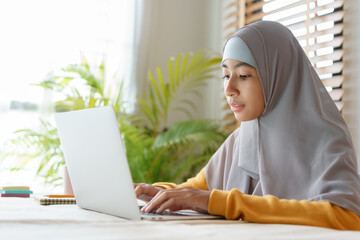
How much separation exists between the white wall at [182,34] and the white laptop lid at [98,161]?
8.73 feet

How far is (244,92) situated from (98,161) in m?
0.60

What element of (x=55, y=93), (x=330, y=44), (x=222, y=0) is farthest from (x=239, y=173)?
(x=222, y=0)

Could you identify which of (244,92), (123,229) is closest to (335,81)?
(244,92)

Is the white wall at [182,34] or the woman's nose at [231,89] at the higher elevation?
the white wall at [182,34]

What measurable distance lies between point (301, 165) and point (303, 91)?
9.9 inches

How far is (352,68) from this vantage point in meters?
2.59

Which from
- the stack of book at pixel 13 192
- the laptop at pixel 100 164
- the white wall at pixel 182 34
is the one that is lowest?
the stack of book at pixel 13 192

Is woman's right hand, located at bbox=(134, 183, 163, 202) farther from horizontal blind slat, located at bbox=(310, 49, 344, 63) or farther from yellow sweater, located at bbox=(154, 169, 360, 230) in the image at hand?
horizontal blind slat, located at bbox=(310, 49, 344, 63)

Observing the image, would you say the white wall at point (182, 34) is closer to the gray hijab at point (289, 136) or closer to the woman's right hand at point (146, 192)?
the gray hijab at point (289, 136)

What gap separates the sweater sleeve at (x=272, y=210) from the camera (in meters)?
1.10

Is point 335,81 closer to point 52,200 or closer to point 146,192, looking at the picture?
point 146,192

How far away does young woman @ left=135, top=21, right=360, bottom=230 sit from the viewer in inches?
44.4

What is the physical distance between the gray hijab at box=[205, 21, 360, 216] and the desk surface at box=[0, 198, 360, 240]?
0.99ft

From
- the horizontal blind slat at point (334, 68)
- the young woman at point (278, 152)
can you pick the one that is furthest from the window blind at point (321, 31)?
the young woman at point (278, 152)
